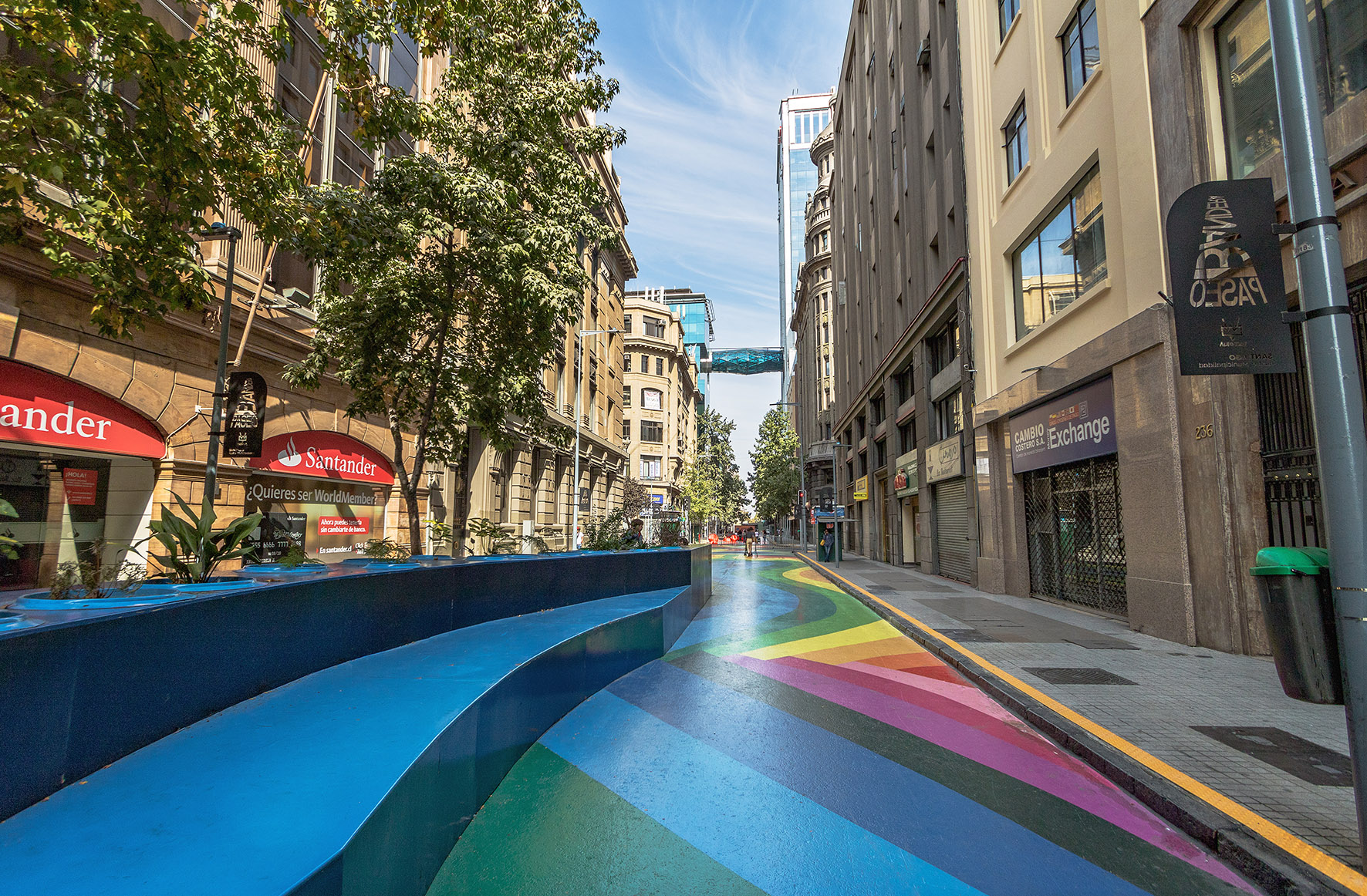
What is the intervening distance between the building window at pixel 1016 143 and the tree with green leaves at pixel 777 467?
51736 millimetres

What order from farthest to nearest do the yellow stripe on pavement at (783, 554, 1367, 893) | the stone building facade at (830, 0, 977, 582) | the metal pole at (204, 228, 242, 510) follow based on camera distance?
1. the stone building facade at (830, 0, 977, 582)
2. the metal pole at (204, 228, 242, 510)
3. the yellow stripe on pavement at (783, 554, 1367, 893)

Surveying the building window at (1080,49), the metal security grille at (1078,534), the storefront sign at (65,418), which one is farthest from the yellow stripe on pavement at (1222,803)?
the storefront sign at (65,418)

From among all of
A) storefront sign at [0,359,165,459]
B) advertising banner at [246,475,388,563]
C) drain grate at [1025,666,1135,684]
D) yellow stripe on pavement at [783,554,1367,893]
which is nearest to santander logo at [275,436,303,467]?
advertising banner at [246,475,388,563]

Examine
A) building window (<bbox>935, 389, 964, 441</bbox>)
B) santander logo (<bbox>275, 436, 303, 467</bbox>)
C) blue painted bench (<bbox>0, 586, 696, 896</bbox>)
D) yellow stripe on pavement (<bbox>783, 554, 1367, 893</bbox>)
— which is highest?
building window (<bbox>935, 389, 964, 441</bbox>)

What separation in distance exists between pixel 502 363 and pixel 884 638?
7.13 metres

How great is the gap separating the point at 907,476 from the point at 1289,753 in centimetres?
2105

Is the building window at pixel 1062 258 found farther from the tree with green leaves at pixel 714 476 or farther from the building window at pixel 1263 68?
the tree with green leaves at pixel 714 476

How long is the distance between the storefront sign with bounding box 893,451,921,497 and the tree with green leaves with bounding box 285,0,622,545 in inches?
643

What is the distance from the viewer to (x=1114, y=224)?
10.8 m

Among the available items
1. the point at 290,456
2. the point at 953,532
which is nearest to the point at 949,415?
the point at 953,532

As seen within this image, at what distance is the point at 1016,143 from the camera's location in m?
15.8

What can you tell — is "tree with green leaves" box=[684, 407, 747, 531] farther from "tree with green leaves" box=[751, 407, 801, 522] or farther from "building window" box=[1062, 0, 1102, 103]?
"building window" box=[1062, 0, 1102, 103]

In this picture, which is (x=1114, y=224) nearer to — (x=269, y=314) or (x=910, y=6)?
(x=269, y=314)

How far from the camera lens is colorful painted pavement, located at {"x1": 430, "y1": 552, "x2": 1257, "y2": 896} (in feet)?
10.6
